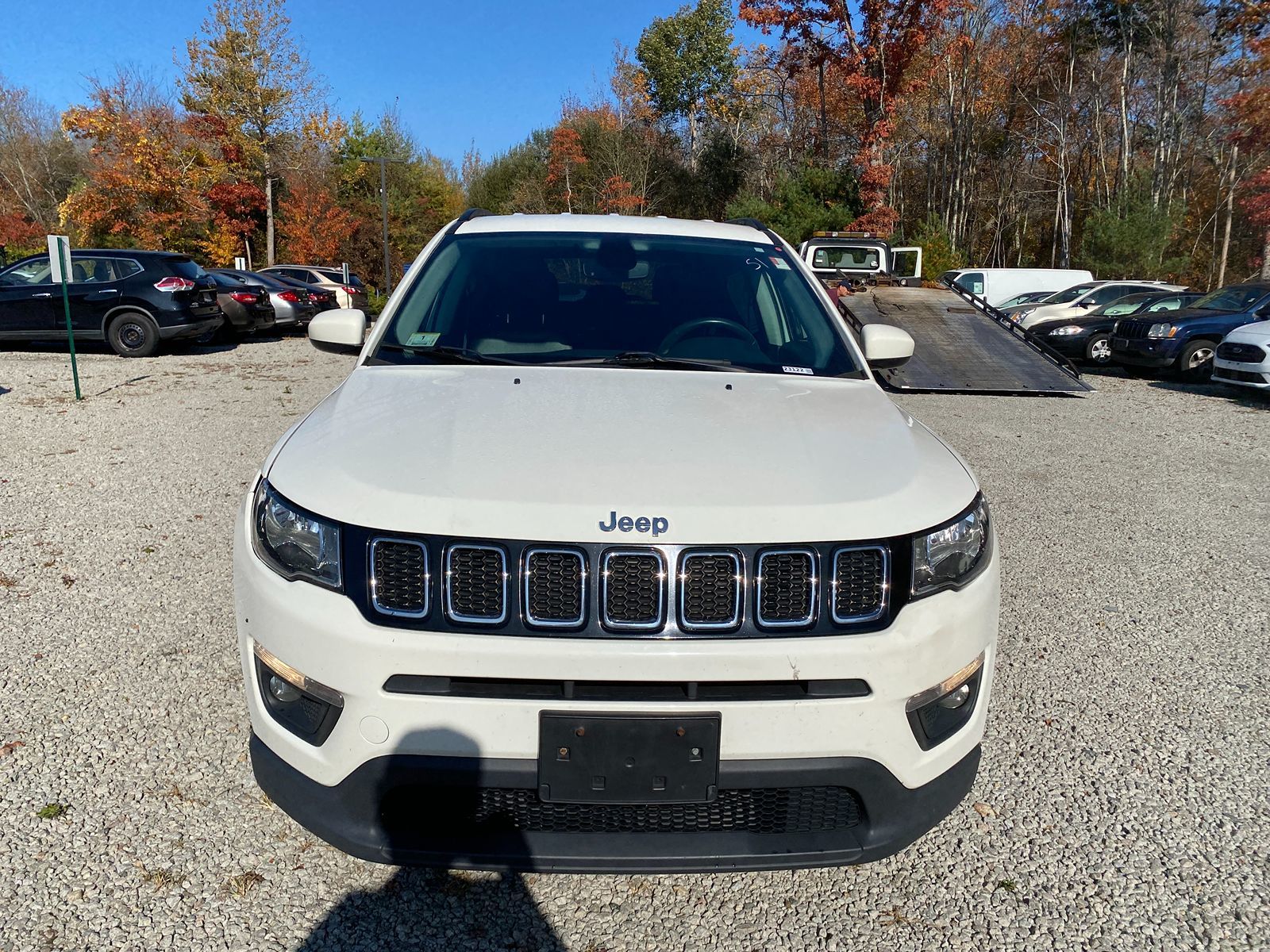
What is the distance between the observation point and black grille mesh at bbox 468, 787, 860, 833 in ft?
6.41

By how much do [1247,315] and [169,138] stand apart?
35.1m

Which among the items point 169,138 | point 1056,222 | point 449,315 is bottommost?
point 449,315

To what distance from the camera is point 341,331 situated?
3.28 meters

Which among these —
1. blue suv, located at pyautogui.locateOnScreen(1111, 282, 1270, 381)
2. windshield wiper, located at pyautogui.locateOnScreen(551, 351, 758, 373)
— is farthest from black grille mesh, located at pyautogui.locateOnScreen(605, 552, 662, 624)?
blue suv, located at pyautogui.locateOnScreen(1111, 282, 1270, 381)

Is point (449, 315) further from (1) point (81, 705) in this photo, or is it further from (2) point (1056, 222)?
(2) point (1056, 222)

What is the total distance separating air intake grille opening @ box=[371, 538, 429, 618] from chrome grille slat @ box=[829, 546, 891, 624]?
902mm

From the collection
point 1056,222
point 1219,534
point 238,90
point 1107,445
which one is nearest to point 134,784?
point 1219,534

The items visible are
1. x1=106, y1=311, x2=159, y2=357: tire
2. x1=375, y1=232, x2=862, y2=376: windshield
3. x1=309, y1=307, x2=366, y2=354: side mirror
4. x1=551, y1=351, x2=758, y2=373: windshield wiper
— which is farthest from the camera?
x1=106, y1=311, x2=159, y2=357: tire

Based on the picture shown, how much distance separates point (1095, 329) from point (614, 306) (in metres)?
15.1

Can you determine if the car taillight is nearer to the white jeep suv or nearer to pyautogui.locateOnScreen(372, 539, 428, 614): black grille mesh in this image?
the white jeep suv

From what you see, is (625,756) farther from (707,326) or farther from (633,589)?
(707,326)

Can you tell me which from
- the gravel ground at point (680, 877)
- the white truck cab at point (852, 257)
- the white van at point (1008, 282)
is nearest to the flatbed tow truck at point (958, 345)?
the white truck cab at point (852, 257)

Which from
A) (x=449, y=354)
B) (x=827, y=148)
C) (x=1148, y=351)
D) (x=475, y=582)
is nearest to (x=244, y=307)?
(x=449, y=354)

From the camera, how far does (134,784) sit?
2.80m
